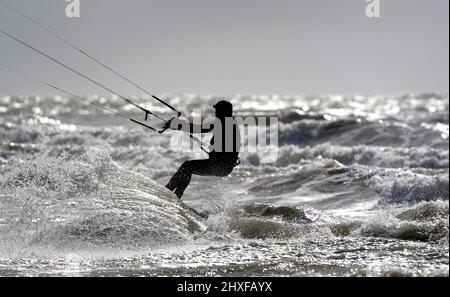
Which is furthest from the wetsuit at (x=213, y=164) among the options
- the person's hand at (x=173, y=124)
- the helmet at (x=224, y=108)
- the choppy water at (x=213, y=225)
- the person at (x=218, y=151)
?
the person's hand at (x=173, y=124)

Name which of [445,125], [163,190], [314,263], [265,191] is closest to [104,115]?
[445,125]

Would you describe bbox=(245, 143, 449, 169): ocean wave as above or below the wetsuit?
above

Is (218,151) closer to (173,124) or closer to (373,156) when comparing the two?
(173,124)

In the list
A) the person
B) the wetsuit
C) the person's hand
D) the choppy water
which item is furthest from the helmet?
the choppy water

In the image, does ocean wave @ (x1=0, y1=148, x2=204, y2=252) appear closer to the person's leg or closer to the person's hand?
the person's leg

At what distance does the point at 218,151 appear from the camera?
12477 millimetres

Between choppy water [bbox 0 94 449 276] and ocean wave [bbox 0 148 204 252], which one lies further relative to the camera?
ocean wave [bbox 0 148 204 252]

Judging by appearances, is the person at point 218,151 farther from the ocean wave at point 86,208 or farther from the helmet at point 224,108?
the ocean wave at point 86,208

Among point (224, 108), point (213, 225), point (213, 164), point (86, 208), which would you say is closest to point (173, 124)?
point (224, 108)

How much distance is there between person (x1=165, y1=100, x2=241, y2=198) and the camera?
1231 cm

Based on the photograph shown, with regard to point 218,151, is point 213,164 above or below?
below
